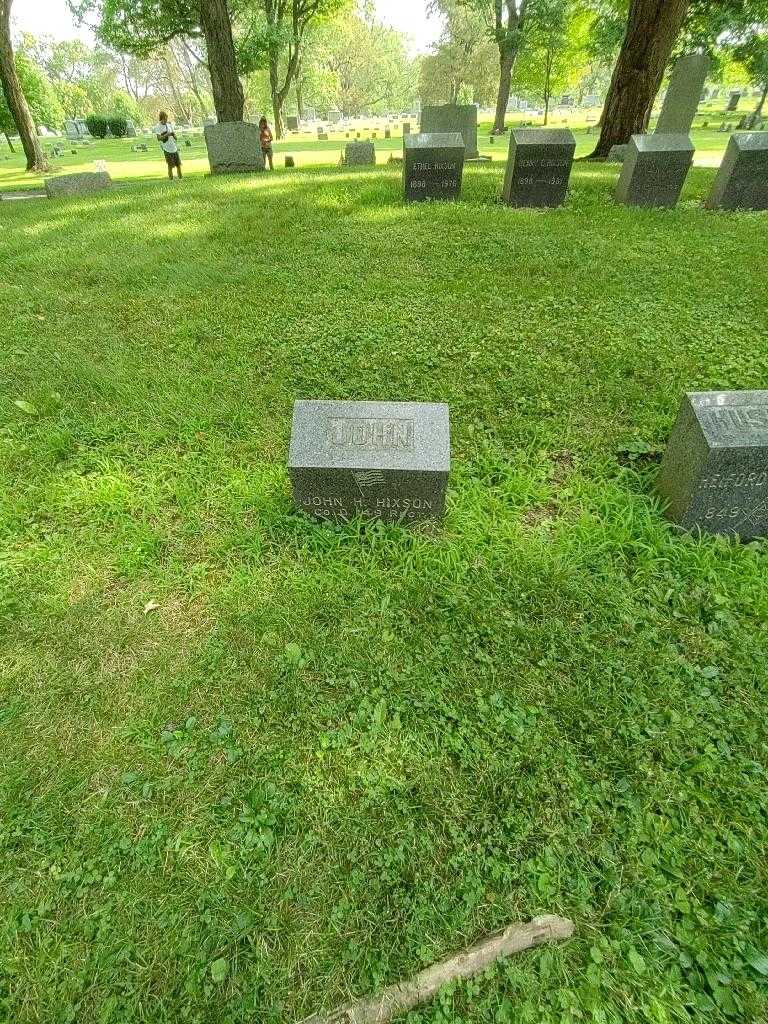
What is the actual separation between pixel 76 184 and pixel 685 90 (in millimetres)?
14059

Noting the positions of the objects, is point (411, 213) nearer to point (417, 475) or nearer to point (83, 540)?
point (417, 475)

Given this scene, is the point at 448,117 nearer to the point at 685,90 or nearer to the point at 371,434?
the point at 685,90

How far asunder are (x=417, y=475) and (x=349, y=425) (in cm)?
52

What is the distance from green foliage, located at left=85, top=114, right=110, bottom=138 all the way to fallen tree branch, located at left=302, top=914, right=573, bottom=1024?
6266 cm

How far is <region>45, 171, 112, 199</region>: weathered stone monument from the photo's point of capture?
11656mm

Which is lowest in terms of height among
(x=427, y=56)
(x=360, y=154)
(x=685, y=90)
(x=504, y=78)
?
(x=360, y=154)

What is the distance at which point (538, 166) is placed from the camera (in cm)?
809

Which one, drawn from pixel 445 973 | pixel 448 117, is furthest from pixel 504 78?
pixel 445 973

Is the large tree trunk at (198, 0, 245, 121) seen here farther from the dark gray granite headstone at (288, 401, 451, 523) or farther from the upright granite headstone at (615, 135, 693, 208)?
the dark gray granite headstone at (288, 401, 451, 523)

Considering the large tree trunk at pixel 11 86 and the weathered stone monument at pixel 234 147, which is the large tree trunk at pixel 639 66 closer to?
the weathered stone monument at pixel 234 147

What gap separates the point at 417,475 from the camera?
3.09m

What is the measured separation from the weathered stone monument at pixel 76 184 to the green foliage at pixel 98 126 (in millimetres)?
46889

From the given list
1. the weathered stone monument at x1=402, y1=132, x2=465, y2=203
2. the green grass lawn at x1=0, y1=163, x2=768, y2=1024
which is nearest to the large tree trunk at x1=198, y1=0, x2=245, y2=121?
the weathered stone monument at x1=402, y1=132, x2=465, y2=203

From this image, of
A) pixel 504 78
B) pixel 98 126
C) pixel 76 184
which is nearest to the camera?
pixel 76 184
